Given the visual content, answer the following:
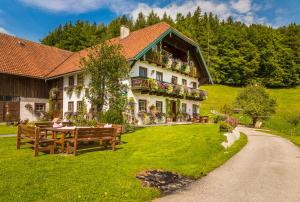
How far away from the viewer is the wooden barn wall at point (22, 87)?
2533cm

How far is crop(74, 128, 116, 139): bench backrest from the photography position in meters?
10.0

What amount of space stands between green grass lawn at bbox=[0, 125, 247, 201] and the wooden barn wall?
1554cm

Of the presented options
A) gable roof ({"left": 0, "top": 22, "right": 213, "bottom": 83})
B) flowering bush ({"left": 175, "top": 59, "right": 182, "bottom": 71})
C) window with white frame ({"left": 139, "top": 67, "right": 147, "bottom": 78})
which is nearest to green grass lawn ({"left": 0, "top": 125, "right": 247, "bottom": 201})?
window with white frame ({"left": 139, "top": 67, "right": 147, "bottom": 78})

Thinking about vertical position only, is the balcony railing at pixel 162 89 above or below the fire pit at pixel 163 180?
above

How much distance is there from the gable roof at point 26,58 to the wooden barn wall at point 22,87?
0.79 metres

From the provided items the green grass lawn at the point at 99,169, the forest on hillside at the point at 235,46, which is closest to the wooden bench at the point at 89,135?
the green grass lawn at the point at 99,169

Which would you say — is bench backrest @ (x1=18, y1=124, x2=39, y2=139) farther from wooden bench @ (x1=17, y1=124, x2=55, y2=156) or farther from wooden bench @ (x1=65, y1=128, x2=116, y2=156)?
wooden bench @ (x1=65, y1=128, x2=116, y2=156)

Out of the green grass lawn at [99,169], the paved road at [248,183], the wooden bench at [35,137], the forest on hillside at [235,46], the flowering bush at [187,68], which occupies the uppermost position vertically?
the forest on hillside at [235,46]

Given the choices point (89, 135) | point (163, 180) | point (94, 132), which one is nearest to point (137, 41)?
point (94, 132)

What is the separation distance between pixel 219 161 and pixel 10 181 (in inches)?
287

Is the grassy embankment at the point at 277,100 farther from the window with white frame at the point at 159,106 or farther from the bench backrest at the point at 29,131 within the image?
the bench backrest at the point at 29,131

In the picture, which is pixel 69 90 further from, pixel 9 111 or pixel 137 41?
pixel 137 41

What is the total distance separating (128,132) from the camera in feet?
58.1

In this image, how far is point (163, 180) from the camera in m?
7.09
